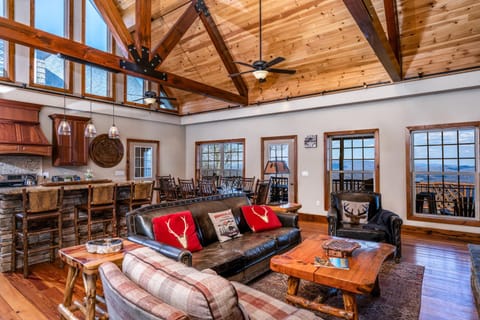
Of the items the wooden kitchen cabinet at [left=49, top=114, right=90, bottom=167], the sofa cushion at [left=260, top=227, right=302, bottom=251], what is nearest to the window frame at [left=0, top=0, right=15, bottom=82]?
the wooden kitchen cabinet at [left=49, top=114, right=90, bottom=167]

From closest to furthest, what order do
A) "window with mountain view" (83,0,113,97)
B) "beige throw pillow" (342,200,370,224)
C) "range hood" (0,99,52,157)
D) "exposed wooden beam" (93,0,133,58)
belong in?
"beige throw pillow" (342,200,370,224) < "exposed wooden beam" (93,0,133,58) < "range hood" (0,99,52,157) < "window with mountain view" (83,0,113,97)

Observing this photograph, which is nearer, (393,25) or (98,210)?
(98,210)

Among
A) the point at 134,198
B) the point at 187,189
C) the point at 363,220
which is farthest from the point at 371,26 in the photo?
the point at 187,189

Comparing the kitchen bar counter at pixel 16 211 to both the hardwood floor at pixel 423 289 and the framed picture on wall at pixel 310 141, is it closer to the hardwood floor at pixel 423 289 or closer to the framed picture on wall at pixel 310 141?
the hardwood floor at pixel 423 289

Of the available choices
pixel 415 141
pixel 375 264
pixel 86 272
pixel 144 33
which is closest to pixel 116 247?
pixel 86 272

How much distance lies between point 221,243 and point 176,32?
463cm

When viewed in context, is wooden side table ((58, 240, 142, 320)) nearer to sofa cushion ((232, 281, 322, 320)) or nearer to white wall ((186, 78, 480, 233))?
sofa cushion ((232, 281, 322, 320))

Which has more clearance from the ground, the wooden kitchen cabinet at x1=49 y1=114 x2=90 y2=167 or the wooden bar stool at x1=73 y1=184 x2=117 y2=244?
the wooden kitchen cabinet at x1=49 y1=114 x2=90 y2=167

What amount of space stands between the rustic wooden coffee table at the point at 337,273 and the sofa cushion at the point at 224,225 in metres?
0.92

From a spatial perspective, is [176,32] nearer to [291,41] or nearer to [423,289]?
[291,41]

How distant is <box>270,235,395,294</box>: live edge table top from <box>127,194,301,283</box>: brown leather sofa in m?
0.48

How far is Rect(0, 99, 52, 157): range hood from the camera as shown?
5578mm

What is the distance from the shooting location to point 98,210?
4.42 metres

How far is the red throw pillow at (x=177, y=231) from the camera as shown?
280 centimetres
